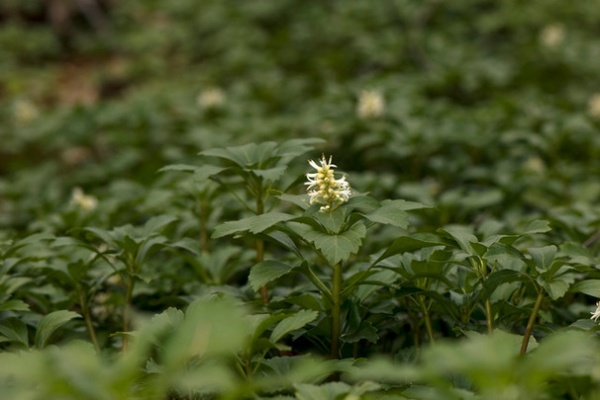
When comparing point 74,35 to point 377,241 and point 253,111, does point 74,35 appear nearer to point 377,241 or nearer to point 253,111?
point 253,111

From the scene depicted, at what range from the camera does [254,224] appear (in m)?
1.71

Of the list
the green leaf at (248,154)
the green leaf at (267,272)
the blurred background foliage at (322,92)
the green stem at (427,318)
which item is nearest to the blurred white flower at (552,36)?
the blurred background foliage at (322,92)

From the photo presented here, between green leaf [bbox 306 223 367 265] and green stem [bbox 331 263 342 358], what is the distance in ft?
0.30

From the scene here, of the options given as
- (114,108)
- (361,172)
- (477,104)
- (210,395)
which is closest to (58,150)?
(114,108)

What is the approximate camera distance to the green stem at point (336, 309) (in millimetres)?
1799

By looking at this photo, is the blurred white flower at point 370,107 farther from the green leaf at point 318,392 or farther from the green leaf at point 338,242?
the green leaf at point 318,392

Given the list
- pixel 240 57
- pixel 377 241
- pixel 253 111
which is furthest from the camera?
pixel 240 57

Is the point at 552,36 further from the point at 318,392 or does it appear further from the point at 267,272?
the point at 318,392

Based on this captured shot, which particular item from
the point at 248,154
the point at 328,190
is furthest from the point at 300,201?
the point at 248,154

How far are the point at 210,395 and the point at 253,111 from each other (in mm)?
3602

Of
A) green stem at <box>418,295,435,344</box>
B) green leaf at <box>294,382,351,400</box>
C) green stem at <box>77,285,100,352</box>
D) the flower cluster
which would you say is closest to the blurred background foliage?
green stem at <box>77,285,100,352</box>

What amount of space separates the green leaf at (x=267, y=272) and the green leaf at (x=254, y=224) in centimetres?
11

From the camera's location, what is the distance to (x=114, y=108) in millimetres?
5160

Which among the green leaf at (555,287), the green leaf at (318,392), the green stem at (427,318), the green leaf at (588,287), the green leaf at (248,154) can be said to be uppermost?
the green leaf at (248,154)
